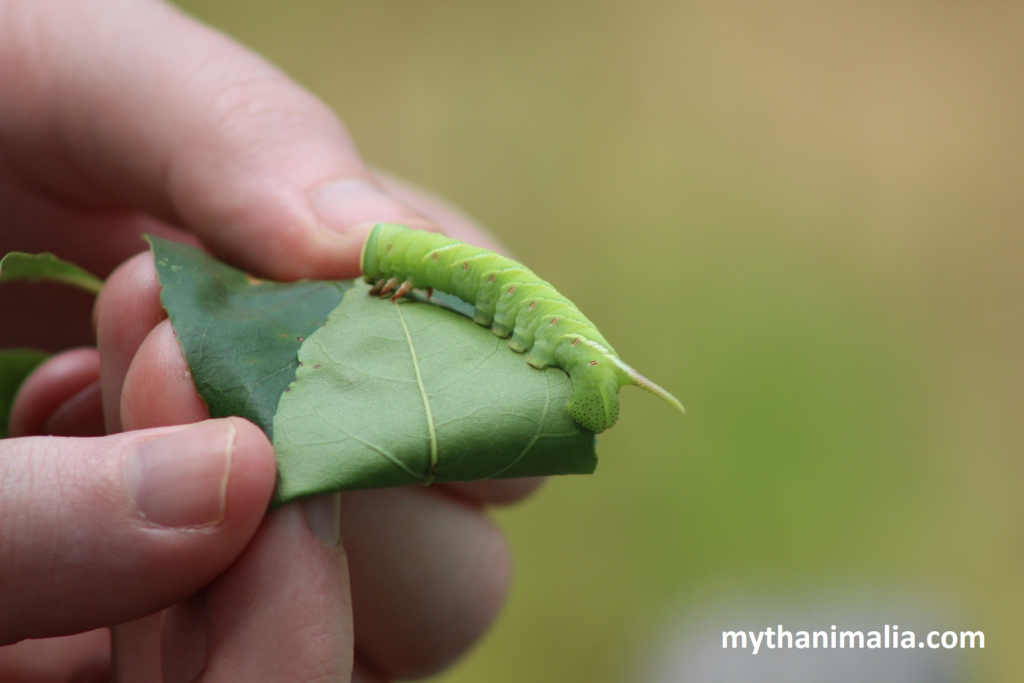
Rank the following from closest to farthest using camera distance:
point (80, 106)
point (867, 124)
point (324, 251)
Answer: point (324, 251)
point (80, 106)
point (867, 124)

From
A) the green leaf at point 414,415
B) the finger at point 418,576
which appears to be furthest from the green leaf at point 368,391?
the finger at point 418,576

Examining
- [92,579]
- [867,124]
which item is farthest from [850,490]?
[92,579]

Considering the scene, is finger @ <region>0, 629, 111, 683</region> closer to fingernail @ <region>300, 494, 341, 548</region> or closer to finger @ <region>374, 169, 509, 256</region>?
fingernail @ <region>300, 494, 341, 548</region>

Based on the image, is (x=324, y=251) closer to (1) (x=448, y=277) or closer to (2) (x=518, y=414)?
(1) (x=448, y=277)

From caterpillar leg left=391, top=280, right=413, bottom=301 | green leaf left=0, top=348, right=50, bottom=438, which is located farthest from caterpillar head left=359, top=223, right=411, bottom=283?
green leaf left=0, top=348, right=50, bottom=438

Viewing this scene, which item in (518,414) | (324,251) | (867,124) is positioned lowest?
(518,414)

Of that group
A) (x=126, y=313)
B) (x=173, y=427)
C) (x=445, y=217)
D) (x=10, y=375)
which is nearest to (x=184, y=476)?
(x=173, y=427)

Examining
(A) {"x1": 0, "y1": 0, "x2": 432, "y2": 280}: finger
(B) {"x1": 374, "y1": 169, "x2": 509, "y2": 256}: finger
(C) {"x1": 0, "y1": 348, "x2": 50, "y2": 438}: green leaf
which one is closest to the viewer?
(A) {"x1": 0, "y1": 0, "x2": 432, "y2": 280}: finger
